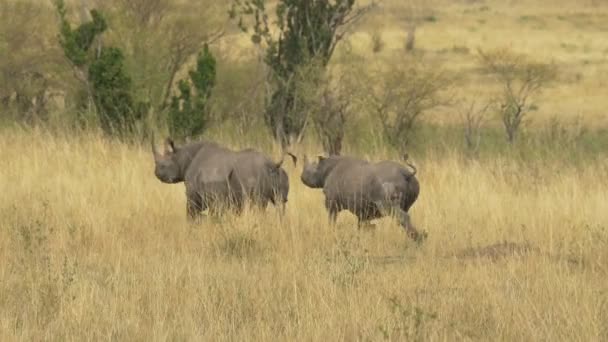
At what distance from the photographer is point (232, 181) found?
28.5 feet

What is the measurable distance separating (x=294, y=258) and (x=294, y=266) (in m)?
0.45

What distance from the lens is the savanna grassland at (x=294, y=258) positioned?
5.56m

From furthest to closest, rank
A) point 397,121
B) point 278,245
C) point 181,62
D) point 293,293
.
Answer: point 181,62, point 397,121, point 278,245, point 293,293

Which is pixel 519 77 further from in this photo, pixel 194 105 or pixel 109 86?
pixel 109 86

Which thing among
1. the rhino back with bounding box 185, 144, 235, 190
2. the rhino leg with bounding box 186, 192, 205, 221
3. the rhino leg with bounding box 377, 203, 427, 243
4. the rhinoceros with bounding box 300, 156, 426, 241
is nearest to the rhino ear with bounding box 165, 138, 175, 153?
the rhino back with bounding box 185, 144, 235, 190

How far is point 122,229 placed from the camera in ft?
28.0

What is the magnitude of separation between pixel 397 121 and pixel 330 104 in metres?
1.92

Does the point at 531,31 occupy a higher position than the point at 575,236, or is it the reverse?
the point at 575,236

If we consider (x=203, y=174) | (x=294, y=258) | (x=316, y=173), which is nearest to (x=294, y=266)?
(x=294, y=258)

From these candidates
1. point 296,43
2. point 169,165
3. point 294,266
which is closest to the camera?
point 294,266

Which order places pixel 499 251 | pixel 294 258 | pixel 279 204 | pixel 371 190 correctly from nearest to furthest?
pixel 294 258, pixel 499 251, pixel 371 190, pixel 279 204

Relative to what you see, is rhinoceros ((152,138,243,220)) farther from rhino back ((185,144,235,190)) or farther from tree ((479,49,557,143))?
tree ((479,49,557,143))

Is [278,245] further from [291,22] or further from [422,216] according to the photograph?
[291,22]

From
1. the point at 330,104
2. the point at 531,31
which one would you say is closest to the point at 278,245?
the point at 330,104
